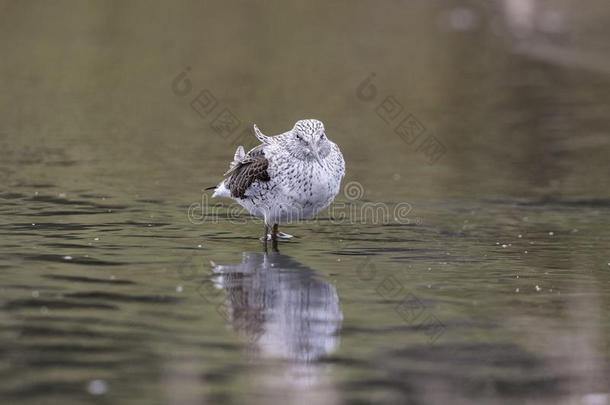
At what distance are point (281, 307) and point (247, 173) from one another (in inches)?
124

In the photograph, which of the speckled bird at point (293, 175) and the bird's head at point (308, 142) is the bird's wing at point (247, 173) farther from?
the bird's head at point (308, 142)

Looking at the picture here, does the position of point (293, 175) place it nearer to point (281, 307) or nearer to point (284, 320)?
point (281, 307)

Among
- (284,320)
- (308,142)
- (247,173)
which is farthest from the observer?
(247,173)

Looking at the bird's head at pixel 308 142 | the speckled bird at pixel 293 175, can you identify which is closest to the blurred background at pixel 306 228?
the speckled bird at pixel 293 175

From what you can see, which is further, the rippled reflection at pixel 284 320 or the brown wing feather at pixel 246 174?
A: the brown wing feather at pixel 246 174

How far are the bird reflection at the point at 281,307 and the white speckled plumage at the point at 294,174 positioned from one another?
575 millimetres

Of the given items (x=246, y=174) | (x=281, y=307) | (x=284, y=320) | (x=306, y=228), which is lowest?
(x=284, y=320)

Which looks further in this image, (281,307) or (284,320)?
(281,307)

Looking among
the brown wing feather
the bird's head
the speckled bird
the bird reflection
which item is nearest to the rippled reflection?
the bird reflection

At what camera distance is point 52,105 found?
25.4m

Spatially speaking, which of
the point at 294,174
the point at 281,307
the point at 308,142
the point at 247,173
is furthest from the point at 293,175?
the point at 281,307

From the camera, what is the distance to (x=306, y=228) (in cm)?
1557

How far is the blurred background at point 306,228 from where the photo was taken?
935cm

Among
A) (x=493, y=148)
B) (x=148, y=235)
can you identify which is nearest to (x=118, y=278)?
(x=148, y=235)
